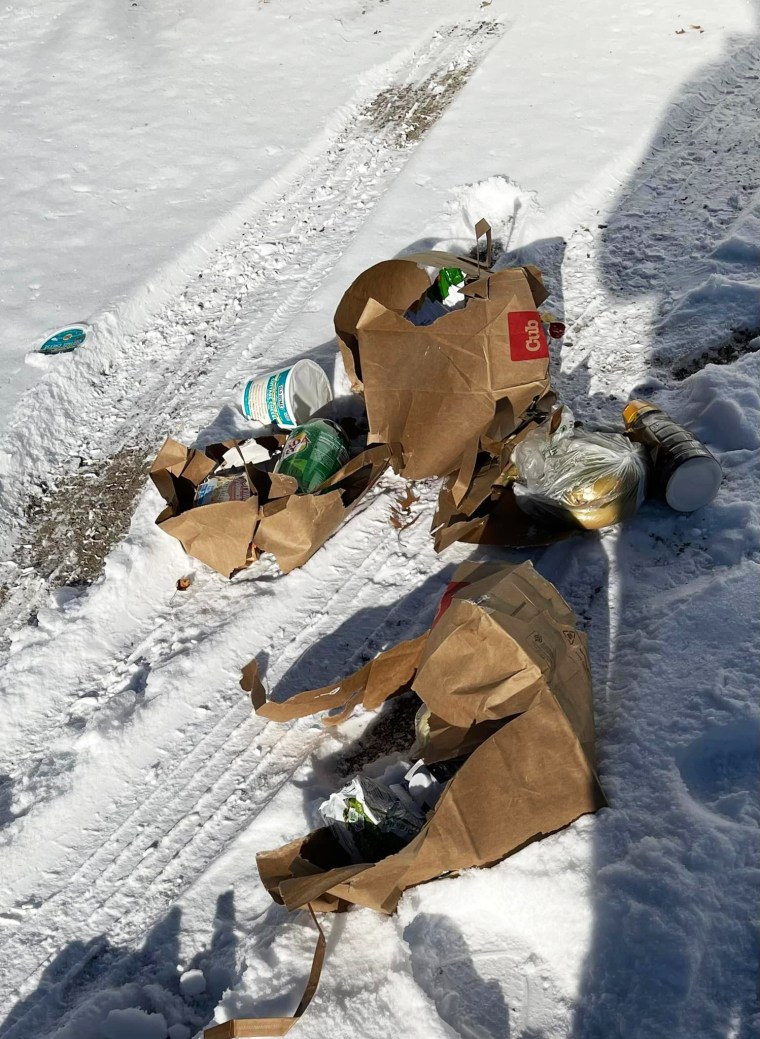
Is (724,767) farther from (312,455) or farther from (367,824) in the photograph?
(312,455)

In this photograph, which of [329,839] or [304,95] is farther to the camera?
[304,95]

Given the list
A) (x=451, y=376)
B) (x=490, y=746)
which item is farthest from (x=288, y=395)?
(x=490, y=746)

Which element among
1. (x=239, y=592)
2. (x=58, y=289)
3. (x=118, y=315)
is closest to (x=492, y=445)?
(x=239, y=592)

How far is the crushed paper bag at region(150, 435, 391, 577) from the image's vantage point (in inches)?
114

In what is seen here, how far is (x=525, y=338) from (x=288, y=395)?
100 centimetres

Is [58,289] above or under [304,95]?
under

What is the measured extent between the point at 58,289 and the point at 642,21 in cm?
475

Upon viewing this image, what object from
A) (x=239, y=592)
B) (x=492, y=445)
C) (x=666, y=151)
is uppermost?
(x=666, y=151)

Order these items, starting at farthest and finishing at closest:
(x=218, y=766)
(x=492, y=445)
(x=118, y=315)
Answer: (x=118, y=315), (x=492, y=445), (x=218, y=766)

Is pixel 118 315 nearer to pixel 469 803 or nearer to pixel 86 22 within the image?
pixel 469 803

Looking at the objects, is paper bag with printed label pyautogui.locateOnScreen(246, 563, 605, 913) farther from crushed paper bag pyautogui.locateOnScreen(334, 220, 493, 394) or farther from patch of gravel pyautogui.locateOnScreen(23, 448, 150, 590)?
patch of gravel pyautogui.locateOnScreen(23, 448, 150, 590)

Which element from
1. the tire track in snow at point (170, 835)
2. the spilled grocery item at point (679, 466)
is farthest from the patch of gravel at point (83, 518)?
the spilled grocery item at point (679, 466)

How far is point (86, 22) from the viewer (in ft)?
23.0

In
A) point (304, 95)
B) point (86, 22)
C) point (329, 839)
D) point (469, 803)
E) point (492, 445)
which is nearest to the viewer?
point (469, 803)
